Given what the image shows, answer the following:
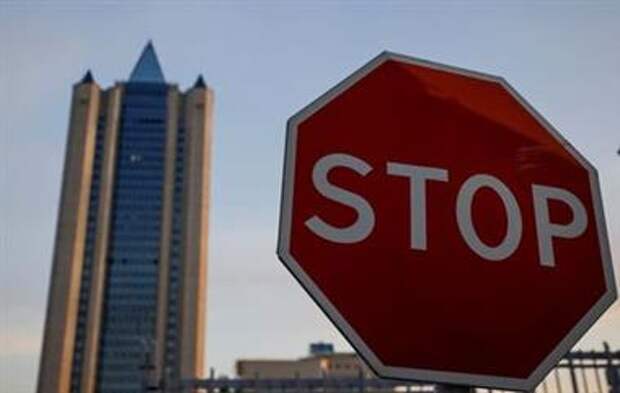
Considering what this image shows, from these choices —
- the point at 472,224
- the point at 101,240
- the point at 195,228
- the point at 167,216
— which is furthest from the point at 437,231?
the point at 167,216

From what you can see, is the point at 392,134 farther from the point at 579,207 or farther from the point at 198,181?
the point at 198,181

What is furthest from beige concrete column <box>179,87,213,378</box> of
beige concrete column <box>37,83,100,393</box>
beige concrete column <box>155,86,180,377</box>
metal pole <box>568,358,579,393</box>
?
metal pole <box>568,358,579,393</box>

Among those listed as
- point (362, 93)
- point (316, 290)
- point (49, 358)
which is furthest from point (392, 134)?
point (49, 358)

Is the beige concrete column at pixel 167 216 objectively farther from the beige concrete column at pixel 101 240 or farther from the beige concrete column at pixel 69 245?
the beige concrete column at pixel 69 245

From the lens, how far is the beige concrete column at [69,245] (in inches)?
3248

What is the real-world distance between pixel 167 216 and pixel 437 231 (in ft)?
315

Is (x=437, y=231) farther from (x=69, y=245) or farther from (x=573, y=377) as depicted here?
(x=69, y=245)

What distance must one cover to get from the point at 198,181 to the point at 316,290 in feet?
314

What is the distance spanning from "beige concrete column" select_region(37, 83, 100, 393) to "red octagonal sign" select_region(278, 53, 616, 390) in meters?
87.7

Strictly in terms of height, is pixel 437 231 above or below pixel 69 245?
below

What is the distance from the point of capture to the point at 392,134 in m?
1.72

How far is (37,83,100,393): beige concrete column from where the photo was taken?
82500 millimetres

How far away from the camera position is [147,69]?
105 metres

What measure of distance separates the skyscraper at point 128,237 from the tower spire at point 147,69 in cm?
98
